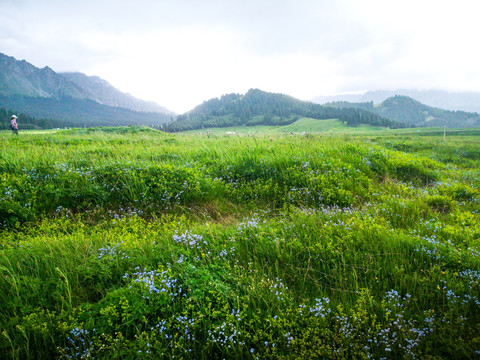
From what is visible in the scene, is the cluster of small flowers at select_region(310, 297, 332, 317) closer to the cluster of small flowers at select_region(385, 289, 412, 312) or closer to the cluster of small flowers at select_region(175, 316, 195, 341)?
the cluster of small flowers at select_region(385, 289, 412, 312)

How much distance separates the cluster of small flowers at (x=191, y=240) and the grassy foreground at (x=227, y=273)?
27 millimetres

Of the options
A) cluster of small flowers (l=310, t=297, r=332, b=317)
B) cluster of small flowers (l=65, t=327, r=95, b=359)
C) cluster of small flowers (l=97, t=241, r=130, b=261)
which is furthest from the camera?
cluster of small flowers (l=97, t=241, r=130, b=261)

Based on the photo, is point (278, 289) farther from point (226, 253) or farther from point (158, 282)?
point (158, 282)

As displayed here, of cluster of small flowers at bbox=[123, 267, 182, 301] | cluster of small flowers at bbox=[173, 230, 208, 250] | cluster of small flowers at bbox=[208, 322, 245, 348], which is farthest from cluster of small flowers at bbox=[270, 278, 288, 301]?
cluster of small flowers at bbox=[173, 230, 208, 250]

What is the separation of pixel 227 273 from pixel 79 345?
195 centimetres

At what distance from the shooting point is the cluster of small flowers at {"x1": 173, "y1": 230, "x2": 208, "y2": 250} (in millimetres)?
4258

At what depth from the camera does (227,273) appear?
3.64m

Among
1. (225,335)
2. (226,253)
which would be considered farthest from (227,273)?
(225,335)

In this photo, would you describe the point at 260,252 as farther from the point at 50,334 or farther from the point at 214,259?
the point at 50,334

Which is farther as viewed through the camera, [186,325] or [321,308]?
[321,308]

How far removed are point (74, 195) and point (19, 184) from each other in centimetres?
141

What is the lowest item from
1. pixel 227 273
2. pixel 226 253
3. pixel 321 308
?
pixel 321 308

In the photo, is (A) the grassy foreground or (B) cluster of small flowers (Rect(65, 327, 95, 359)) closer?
(B) cluster of small flowers (Rect(65, 327, 95, 359))

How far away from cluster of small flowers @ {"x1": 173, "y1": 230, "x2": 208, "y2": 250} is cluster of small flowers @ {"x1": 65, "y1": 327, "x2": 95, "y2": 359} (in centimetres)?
180
